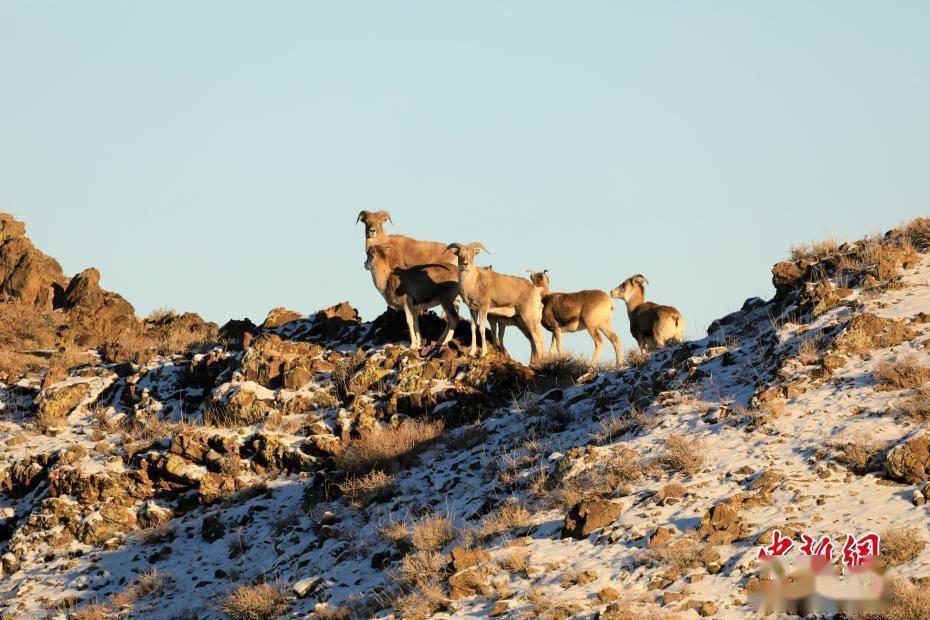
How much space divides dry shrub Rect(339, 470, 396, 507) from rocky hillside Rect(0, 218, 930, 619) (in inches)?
2.0

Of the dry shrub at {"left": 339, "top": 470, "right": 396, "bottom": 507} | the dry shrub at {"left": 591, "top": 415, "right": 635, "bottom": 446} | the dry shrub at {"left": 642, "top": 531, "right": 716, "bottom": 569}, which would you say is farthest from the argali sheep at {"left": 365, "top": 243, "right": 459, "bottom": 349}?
the dry shrub at {"left": 642, "top": 531, "right": 716, "bottom": 569}

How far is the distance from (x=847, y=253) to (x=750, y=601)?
10698 millimetres

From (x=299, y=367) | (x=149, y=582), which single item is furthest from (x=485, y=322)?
(x=149, y=582)

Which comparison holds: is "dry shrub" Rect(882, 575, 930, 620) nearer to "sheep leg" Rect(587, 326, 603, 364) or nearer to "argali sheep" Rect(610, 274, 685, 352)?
"argali sheep" Rect(610, 274, 685, 352)

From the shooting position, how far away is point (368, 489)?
19750 millimetres

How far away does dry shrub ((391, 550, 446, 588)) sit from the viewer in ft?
51.1

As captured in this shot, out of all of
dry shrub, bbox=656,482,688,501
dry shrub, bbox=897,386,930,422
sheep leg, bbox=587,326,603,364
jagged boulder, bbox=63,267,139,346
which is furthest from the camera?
jagged boulder, bbox=63,267,139,346

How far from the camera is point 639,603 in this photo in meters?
13.7

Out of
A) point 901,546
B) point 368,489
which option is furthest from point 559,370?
point 901,546

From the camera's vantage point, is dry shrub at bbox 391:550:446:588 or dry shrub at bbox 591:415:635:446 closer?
dry shrub at bbox 391:550:446:588

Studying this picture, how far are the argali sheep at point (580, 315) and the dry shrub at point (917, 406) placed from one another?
388 inches

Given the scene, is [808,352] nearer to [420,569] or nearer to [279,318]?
[420,569]

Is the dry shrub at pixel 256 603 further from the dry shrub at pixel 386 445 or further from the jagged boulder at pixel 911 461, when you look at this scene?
the jagged boulder at pixel 911 461

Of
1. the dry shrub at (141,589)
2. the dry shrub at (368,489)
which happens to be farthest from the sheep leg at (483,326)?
the dry shrub at (141,589)
